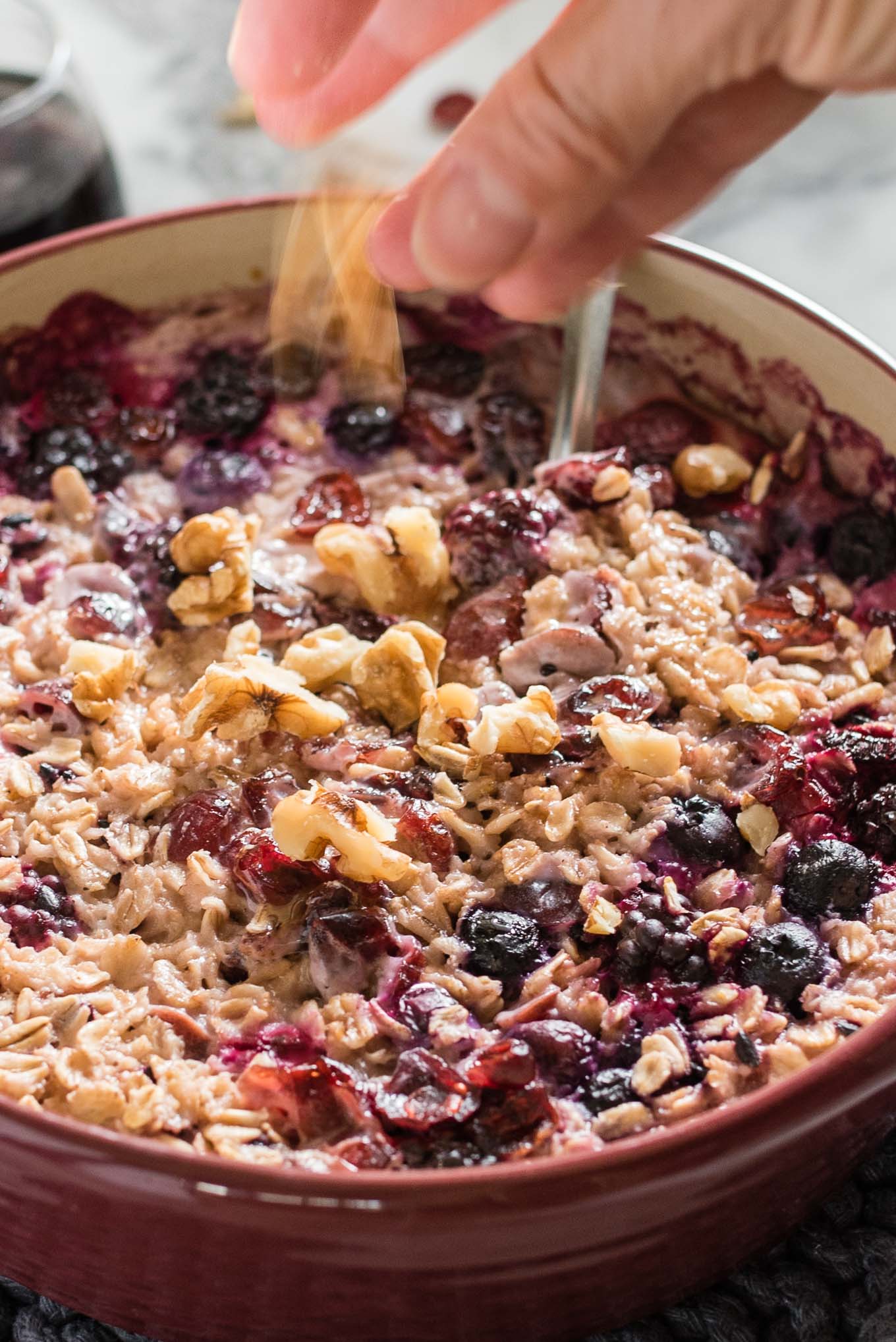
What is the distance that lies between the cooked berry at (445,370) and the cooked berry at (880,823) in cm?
72

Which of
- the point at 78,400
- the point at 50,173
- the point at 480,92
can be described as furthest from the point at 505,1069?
the point at 480,92

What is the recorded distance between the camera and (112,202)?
2.06 meters

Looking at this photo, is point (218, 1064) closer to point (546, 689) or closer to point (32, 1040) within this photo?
point (32, 1040)

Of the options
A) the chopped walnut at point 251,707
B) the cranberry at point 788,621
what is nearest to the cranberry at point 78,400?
the chopped walnut at point 251,707

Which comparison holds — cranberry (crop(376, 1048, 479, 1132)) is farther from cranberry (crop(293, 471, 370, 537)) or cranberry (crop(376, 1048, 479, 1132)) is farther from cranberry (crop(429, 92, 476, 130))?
cranberry (crop(429, 92, 476, 130))

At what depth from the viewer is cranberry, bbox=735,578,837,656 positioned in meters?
1.51

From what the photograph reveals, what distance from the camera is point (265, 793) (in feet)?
4.40

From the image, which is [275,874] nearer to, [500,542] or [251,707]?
[251,707]

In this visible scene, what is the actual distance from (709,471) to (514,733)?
0.48 meters

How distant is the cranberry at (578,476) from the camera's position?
62.6 inches

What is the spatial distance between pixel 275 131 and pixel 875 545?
0.75 m

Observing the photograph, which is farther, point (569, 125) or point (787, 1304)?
point (787, 1304)

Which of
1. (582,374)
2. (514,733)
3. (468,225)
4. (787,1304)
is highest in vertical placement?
(468,225)

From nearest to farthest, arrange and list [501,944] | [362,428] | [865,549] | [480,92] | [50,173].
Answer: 1. [501,944]
2. [865,549]
3. [362,428]
4. [50,173]
5. [480,92]
